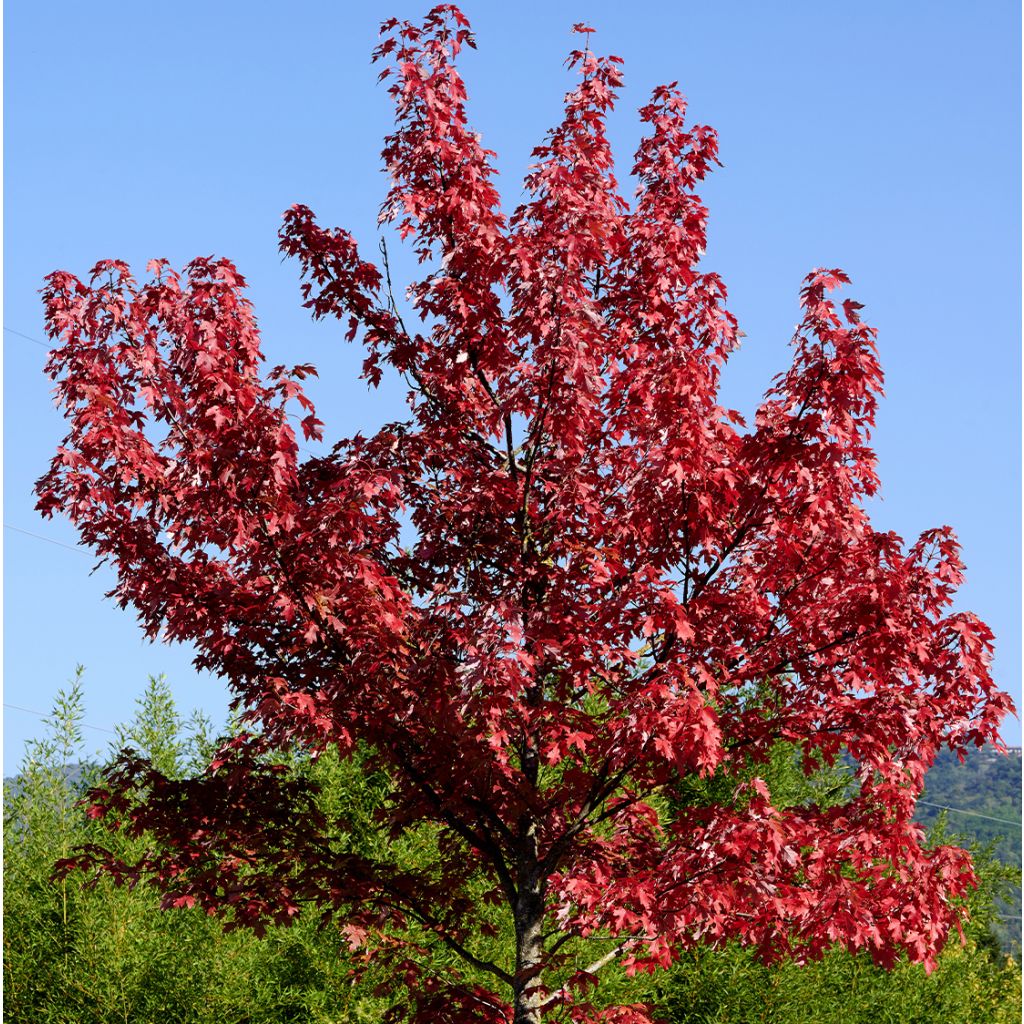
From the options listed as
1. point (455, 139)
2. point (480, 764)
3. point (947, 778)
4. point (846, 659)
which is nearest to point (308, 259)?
point (455, 139)

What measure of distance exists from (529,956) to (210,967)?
7.56 metres

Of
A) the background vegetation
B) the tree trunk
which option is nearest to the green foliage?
the background vegetation

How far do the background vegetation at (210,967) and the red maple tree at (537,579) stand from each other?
609cm

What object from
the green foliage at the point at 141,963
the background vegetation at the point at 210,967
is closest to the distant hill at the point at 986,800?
the background vegetation at the point at 210,967

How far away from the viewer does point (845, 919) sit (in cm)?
595

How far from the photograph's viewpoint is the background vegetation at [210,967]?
13.3m

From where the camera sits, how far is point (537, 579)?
6949 mm

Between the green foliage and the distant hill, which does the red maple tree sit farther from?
the distant hill

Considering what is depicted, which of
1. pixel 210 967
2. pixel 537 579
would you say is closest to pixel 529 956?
pixel 537 579

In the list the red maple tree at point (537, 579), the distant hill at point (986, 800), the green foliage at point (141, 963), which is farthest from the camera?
the distant hill at point (986, 800)

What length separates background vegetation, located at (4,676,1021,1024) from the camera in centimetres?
1329

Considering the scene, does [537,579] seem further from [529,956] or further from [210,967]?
[210,967]

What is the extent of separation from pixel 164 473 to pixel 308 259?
183 centimetres

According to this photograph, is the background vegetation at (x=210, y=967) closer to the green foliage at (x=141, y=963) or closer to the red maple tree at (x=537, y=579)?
the green foliage at (x=141, y=963)
